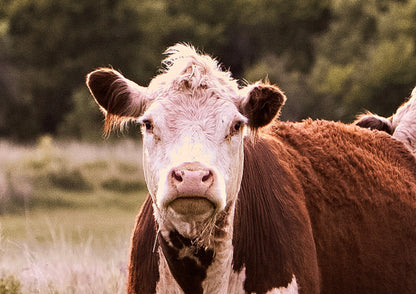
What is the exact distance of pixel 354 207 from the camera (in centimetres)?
604

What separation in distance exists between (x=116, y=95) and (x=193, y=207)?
3.24 ft

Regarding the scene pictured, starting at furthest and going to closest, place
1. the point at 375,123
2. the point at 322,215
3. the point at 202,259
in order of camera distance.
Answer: the point at 375,123, the point at 322,215, the point at 202,259

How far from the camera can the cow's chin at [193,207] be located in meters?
4.47

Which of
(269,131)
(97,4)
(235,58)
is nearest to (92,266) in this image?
(269,131)

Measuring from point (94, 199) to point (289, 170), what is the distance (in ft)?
51.3

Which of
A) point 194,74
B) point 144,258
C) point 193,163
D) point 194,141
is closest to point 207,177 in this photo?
point 193,163

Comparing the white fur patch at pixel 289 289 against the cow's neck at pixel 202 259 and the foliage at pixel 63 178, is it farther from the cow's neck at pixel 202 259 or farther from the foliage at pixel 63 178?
the foliage at pixel 63 178

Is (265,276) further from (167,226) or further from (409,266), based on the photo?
(409,266)

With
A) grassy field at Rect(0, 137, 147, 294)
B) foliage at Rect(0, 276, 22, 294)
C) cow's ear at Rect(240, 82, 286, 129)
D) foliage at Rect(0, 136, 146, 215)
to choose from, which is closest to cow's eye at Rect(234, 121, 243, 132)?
cow's ear at Rect(240, 82, 286, 129)

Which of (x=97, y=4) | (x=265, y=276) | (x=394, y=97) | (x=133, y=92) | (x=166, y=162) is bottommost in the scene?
A: (x=265, y=276)

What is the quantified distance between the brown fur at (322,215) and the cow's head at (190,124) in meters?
0.38

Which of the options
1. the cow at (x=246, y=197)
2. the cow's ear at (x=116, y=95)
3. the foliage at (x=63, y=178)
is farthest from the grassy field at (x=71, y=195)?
the cow's ear at (x=116, y=95)

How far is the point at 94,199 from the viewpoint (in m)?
21.0

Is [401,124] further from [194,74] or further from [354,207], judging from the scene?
[194,74]
